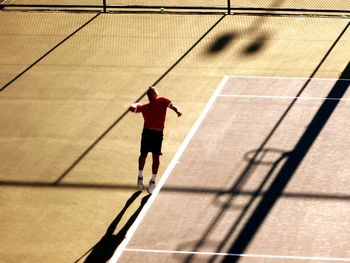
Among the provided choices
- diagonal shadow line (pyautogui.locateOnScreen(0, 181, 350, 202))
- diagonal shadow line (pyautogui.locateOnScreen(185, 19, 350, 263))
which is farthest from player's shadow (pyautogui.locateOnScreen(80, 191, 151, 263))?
diagonal shadow line (pyautogui.locateOnScreen(185, 19, 350, 263))

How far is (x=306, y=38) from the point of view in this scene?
2364 centimetres

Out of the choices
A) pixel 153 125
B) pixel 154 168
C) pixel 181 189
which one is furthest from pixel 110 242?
pixel 153 125

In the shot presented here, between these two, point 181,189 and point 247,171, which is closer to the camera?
point 181,189

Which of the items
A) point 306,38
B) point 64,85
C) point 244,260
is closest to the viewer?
point 244,260

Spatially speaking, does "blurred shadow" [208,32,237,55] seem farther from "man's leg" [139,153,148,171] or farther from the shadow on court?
"man's leg" [139,153,148,171]

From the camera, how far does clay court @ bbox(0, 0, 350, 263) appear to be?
1482cm

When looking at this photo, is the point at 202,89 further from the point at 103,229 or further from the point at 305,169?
the point at 103,229

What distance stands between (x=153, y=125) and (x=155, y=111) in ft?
0.79

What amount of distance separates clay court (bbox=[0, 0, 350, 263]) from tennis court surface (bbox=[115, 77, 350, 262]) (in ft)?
0.11

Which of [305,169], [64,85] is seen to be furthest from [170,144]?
[64,85]

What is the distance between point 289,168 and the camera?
1700 cm

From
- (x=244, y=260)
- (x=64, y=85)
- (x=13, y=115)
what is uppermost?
(x=64, y=85)

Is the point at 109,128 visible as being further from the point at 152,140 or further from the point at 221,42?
the point at 221,42

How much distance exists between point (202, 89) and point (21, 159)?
4.69 m
